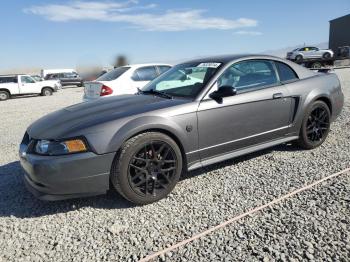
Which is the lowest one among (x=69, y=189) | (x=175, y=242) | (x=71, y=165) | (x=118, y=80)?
(x=175, y=242)

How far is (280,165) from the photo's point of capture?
4.37m

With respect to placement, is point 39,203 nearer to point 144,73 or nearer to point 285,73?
point 285,73

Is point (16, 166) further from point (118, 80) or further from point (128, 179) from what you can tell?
point (118, 80)

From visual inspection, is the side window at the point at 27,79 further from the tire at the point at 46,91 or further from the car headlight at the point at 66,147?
the car headlight at the point at 66,147

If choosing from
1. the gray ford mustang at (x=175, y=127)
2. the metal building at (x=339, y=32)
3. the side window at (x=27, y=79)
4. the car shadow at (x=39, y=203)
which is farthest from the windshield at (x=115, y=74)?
the metal building at (x=339, y=32)

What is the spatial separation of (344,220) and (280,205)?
1.88ft

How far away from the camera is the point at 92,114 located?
12.1ft

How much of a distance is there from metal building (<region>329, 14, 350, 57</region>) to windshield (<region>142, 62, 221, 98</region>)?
181 ft

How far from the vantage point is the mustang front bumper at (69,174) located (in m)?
3.14

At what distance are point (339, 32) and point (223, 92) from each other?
59767mm

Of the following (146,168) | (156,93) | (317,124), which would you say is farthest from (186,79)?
(317,124)

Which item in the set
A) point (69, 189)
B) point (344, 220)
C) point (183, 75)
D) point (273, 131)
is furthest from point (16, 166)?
point (344, 220)

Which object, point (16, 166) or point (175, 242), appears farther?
point (16, 166)

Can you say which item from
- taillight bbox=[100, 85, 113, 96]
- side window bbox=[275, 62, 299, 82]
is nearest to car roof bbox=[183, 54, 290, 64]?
side window bbox=[275, 62, 299, 82]
